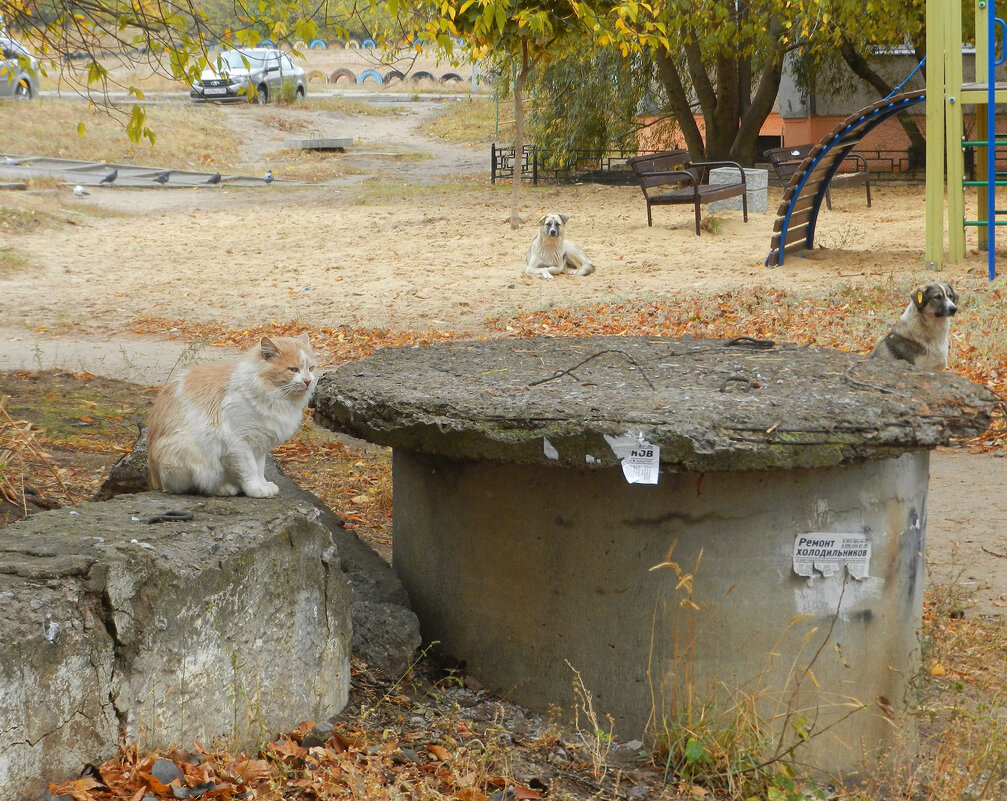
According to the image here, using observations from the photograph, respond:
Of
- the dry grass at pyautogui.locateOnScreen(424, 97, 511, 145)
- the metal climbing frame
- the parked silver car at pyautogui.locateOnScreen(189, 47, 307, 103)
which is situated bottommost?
the metal climbing frame

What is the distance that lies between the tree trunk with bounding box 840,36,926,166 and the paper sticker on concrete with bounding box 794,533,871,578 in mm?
22520

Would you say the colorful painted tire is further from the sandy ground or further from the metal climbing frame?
the metal climbing frame

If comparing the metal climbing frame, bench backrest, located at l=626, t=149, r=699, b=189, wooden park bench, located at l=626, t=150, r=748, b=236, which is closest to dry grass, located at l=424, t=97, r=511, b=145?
bench backrest, located at l=626, t=149, r=699, b=189

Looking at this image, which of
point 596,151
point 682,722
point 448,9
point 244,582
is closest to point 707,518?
point 682,722

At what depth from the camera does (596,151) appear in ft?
87.9

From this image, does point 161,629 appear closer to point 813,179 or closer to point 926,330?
point 926,330

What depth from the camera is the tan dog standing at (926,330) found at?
314 inches

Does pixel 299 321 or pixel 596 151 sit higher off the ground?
pixel 596 151

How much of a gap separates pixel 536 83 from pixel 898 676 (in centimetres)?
2408

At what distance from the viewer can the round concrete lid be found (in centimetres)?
387

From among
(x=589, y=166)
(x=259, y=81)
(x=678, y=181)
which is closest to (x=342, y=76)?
(x=259, y=81)

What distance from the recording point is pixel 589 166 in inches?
1091

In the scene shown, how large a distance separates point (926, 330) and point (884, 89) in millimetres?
19424

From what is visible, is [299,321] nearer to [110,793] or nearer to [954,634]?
[954,634]
